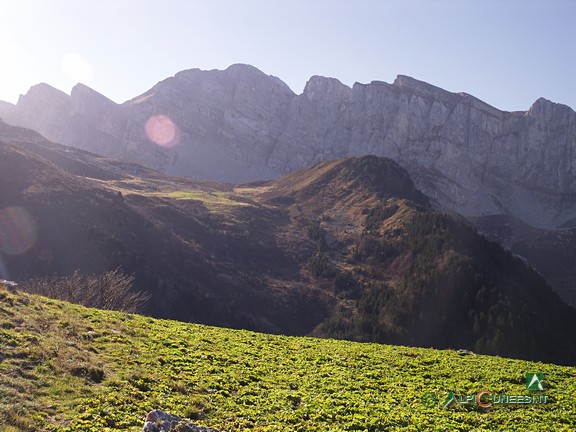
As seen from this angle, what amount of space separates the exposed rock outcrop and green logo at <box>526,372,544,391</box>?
16.6m

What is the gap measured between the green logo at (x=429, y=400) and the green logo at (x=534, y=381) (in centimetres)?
527

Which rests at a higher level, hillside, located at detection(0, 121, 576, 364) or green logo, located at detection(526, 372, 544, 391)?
green logo, located at detection(526, 372, 544, 391)

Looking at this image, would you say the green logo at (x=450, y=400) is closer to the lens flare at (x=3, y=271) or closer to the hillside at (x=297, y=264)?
the hillside at (x=297, y=264)

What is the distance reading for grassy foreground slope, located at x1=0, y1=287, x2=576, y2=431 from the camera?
15.2 m

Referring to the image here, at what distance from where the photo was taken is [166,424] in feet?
43.8

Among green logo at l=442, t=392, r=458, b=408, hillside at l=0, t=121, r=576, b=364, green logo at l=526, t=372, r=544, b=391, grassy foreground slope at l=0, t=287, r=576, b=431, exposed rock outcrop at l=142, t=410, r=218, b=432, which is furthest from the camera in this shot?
hillside at l=0, t=121, r=576, b=364

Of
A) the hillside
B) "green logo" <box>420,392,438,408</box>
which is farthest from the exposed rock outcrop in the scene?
the hillside

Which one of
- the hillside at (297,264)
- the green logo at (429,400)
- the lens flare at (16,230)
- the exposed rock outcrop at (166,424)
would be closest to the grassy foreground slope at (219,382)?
the green logo at (429,400)

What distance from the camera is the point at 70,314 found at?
26000 mm

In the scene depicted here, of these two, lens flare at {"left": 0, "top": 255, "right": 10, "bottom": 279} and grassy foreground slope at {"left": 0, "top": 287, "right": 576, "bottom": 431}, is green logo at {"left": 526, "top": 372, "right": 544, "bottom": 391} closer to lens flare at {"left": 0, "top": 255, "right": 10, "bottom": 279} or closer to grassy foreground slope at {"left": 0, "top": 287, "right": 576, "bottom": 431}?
grassy foreground slope at {"left": 0, "top": 287, "right": 576, "bottom": 431}

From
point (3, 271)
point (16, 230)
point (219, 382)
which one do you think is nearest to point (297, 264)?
point (16, 230)

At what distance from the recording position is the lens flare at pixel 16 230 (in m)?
67.9

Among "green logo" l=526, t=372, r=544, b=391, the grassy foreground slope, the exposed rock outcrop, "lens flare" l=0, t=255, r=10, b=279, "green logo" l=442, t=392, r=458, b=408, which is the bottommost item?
"lens flare" l=0, t=255, r=10, b=279

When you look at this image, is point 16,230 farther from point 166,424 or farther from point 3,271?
point 166,424
